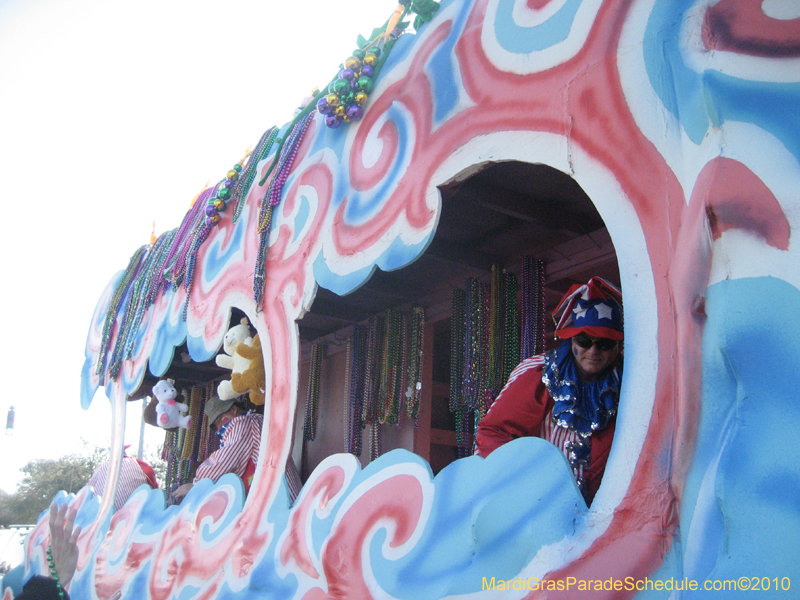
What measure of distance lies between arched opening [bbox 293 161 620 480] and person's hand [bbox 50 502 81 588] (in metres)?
1.59

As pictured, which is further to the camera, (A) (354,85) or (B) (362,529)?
(A) (354,85)

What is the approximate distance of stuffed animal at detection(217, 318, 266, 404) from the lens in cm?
379

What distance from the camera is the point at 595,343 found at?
2.16m

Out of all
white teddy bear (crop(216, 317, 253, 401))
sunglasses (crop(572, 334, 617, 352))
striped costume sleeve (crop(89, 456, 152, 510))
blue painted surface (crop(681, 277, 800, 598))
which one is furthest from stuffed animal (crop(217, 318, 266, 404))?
blue painted surface (crop(681, 277, 800, 598))

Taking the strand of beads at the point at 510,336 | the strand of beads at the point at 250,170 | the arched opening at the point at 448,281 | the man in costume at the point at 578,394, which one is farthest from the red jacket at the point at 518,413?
the strand of beads at the point at 250,170

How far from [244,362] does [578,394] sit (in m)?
2.20

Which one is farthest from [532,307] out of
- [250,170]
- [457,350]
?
→ [250,170]

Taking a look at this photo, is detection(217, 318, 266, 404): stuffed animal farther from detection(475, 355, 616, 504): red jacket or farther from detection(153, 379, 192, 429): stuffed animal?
detection(475, 355, 616, 504): red jacket

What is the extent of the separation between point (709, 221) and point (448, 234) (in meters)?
1.84

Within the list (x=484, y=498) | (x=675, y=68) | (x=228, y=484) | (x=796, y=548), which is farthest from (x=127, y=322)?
(x=796, y=548)

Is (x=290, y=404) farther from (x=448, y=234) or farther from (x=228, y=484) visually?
(x=448, y=234)

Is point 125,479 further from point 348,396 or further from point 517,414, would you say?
point 517,414

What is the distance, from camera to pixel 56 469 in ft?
70.4

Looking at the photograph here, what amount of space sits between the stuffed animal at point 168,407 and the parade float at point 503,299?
0.97 m
